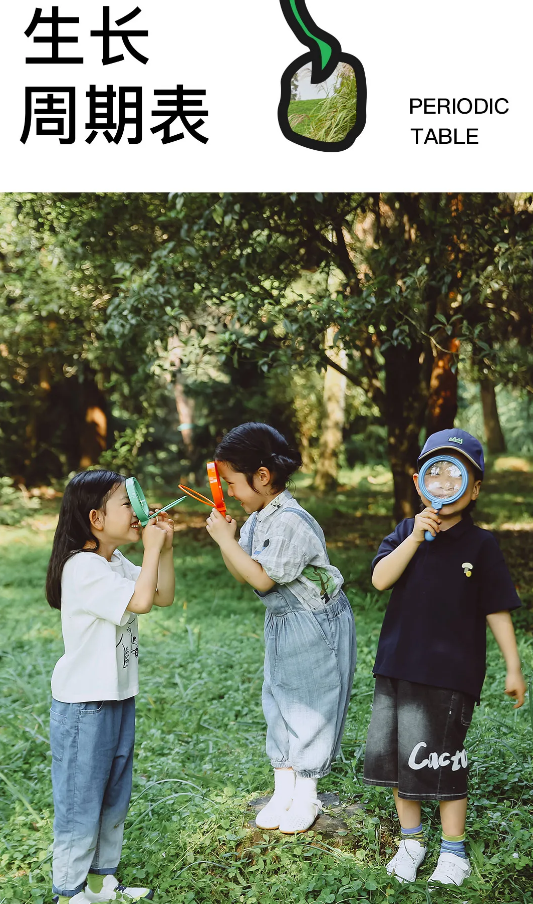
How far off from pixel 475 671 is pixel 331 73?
9.49 ft

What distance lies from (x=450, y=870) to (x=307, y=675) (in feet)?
2.35

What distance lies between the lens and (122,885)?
2.71m

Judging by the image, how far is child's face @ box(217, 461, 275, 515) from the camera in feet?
9.10

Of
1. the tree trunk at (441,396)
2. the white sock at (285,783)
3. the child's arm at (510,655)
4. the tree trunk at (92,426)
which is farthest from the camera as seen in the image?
the tree trunk at (92,426)

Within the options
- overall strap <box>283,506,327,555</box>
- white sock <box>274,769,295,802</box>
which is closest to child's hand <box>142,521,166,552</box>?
overall strap <box>283,506,327,555</box>

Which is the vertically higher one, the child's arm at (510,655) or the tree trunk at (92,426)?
the tree trunk at (92,426)

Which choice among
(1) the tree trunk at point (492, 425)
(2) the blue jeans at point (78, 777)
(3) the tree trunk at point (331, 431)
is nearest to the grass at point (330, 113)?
(2) the blue jeans at point (78, 777)

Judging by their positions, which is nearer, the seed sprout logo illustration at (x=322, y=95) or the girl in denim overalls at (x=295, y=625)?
the girl in denim overalls at (x=295, y=625)

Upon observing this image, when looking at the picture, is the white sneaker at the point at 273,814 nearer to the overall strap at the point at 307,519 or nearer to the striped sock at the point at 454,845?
the striped sock at the point at 454,845

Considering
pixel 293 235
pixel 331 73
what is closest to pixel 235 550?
pixel 331 73

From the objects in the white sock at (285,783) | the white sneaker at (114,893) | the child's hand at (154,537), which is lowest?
the white sneaker at (114,893)

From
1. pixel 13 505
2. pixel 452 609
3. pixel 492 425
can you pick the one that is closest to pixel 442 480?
pixel 452 609

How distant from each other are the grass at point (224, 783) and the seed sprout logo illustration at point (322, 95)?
2.81 metres

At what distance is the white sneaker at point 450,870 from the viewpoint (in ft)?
8.22
